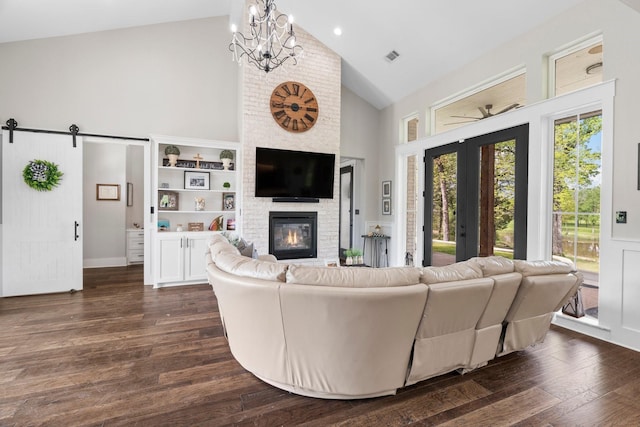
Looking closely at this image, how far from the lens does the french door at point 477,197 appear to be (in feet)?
12.9

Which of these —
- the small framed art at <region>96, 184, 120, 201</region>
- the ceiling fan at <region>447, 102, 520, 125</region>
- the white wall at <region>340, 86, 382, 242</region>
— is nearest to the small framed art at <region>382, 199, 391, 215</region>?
the white wall at <region>340, 86, 382, 242</region>

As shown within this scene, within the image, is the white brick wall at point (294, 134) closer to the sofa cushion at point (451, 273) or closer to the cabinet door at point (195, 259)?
the cabinet door at point (195, 259)

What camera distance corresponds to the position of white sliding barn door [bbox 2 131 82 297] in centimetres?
430

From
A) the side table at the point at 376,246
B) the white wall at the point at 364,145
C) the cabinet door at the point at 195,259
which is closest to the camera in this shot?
the cabinet door at the point at 195,259

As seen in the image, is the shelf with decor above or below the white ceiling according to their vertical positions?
below

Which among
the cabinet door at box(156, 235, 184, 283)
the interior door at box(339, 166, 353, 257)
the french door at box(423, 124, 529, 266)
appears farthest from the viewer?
the interior door at box(339, 166, 353, 257)

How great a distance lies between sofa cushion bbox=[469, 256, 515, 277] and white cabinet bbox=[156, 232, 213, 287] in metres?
4.21

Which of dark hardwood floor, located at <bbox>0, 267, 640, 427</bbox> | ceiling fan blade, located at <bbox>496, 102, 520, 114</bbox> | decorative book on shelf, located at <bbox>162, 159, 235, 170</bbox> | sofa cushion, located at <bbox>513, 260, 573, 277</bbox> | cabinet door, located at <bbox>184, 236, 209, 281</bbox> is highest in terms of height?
ceiling fan blade, located at <bbox>496, 102, 520, 114</bbox>

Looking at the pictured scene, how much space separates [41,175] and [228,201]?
2.56 m

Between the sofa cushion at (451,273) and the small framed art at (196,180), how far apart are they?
432 centimetres

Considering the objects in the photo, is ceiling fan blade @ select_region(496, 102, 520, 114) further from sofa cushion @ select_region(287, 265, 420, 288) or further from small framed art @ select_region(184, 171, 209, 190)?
small framed art @ select_region(184, 171, 209, 190)

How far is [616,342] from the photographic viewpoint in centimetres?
295

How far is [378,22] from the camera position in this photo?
184 inches

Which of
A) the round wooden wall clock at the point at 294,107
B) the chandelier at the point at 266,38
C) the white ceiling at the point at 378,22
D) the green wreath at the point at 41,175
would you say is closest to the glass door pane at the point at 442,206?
the white ceiling at the point at 378,22
